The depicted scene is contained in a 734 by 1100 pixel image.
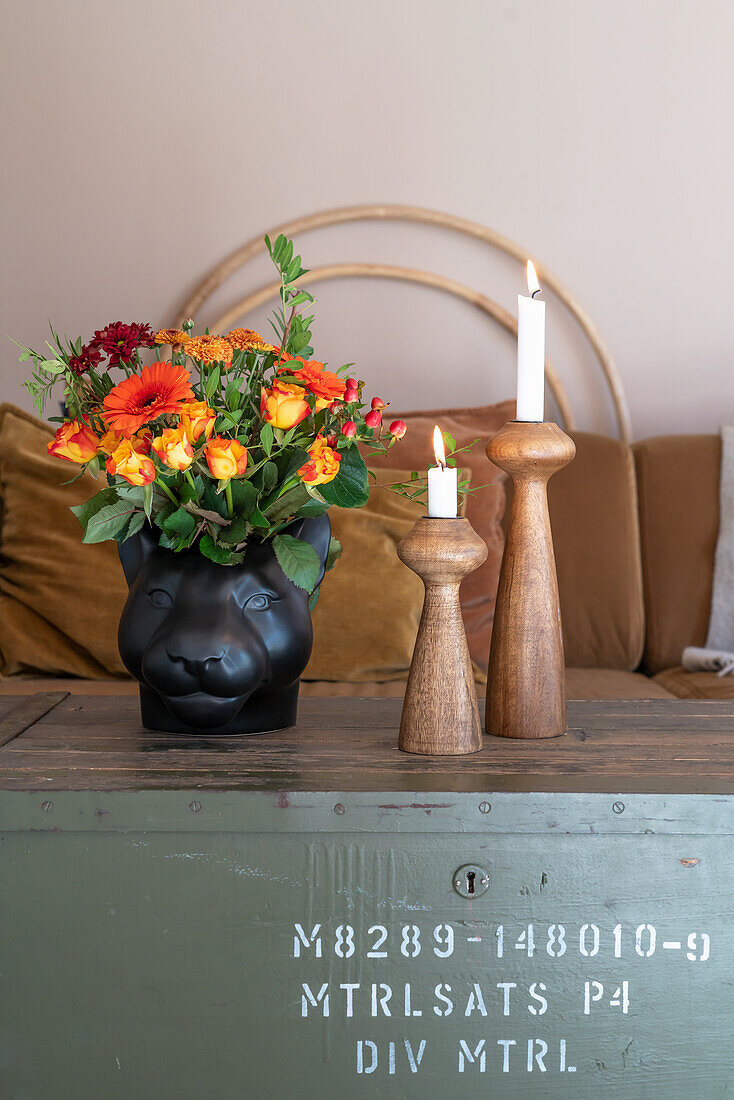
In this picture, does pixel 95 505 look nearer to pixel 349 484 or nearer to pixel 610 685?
pixel 349 484

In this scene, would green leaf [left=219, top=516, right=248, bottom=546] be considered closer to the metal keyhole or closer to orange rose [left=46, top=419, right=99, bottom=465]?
orange rose [left=46, top=419, right=99, bottom=465]

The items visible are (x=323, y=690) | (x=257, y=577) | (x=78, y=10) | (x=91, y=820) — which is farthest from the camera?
(x=78, y=10)

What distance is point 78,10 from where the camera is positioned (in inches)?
78.7

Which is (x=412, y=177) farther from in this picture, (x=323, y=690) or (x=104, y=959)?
(x=104, y=959)

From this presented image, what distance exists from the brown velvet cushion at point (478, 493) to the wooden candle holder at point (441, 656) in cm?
73

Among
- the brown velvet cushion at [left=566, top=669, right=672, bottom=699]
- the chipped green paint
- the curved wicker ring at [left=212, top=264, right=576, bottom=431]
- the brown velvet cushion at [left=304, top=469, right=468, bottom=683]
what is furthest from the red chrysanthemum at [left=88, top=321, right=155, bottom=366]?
the curved wicker ring at [left=212, top=264, right=576, bottom=431]

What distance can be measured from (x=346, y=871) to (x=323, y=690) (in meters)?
0.68

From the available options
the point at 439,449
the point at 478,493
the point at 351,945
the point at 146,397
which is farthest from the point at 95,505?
the point at 478,493

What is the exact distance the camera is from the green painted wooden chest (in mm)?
793

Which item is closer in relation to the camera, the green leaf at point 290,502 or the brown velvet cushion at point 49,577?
the green leaf at point 290,502

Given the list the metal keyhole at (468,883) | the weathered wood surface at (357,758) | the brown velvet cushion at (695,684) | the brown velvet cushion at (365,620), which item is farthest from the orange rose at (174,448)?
the brown velvet cushion at (695,684)

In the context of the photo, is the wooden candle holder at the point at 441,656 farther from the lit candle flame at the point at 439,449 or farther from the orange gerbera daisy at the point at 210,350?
the orange gerbera daisy at the point at 210,350

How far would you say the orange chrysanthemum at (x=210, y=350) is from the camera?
0.86m

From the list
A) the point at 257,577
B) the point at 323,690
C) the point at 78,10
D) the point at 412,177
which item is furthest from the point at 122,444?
the point at 78,10
